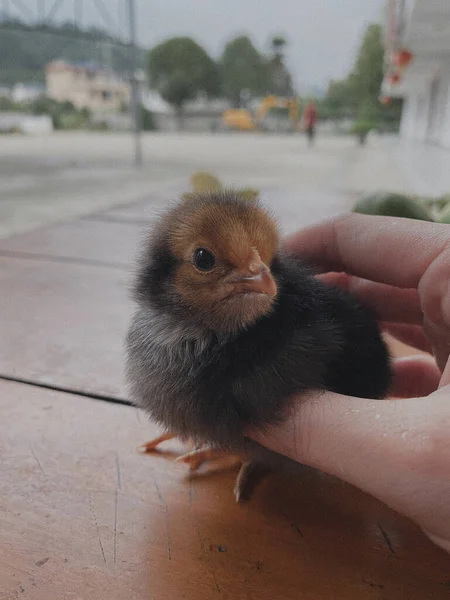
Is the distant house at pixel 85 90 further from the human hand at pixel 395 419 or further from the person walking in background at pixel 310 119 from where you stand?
the human hand at pixel 395 419

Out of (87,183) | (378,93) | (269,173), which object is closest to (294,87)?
(378,93)

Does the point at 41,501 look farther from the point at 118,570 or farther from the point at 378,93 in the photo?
the point at 378,93

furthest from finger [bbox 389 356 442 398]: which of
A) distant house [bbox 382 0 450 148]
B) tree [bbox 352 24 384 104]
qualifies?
tree [bbox 352 24 384 104]

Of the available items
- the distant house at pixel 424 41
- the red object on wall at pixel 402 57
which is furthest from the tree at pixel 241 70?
the red object on wall at pixel 402 57

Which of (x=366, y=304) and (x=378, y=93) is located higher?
(x=378, y=93)

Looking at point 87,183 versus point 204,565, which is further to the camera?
point 87,183

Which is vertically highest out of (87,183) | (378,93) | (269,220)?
(378,93)

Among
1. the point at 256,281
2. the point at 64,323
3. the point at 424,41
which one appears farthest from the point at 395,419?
the point at 424,41
